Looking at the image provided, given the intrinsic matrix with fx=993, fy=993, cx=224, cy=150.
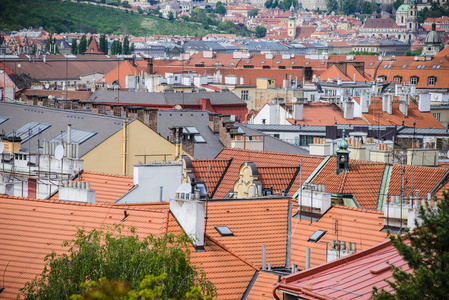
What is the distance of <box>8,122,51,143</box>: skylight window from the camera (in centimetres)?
3425

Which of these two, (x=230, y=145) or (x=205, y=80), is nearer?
(x=230, y=145)

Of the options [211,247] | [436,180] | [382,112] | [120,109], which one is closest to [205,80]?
[382,112]

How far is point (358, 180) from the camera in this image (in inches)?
1057

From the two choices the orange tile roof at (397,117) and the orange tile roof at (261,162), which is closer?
the orange tile roof at (261,162)

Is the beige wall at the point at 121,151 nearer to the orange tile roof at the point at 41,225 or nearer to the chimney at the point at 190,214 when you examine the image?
the orange tile roof at the point at 41,225

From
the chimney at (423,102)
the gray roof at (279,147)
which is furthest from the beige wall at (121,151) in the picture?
the chimney at (423,102)

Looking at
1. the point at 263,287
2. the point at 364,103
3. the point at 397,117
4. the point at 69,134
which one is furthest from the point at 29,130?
the point at 397,117

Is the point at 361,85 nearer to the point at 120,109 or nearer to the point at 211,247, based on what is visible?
the point at 120,109

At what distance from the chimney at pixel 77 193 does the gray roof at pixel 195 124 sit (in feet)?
43.4

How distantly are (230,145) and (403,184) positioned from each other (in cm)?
→ 1273

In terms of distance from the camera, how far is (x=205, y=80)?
262 ft

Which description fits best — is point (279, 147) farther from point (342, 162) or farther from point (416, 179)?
point (416, 179)

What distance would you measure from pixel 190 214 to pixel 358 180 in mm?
8743

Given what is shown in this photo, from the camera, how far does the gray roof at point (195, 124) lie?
36594 mm
